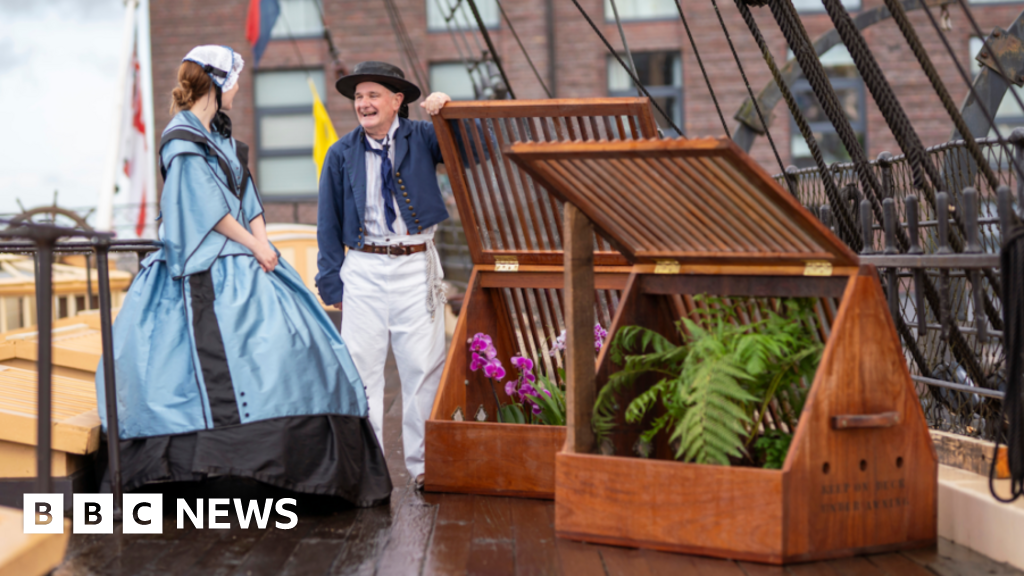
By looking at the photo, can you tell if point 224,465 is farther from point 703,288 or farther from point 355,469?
point 703,288

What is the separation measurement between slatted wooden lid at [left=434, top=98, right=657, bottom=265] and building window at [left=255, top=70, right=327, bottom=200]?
37.0 ft

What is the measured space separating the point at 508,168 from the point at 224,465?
1.32 m

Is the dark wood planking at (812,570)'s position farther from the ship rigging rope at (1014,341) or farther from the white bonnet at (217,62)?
the white bonnet at (217,62)

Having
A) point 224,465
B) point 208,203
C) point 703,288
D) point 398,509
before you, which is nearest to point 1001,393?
point 703,288

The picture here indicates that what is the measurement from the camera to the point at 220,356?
2.72 m

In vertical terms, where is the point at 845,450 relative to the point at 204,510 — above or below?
above

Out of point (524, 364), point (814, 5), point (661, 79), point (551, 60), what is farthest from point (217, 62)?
point (814, 5)

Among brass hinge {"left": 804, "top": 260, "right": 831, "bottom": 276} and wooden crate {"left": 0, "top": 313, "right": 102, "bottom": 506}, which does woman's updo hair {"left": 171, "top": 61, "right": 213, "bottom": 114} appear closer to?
wooden crate {"left": 0, "top": 313, "right": 102, "bottom": 506}

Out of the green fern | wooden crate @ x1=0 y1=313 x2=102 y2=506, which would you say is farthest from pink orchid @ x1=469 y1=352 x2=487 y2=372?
wooden crate @ x1=0 y1=313 x2=102 y2=506

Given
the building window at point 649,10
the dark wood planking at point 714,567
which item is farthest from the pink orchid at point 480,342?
the building window at point 649,10

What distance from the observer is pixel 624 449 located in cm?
253

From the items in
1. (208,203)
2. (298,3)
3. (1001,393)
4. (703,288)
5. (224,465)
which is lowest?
(224,465)

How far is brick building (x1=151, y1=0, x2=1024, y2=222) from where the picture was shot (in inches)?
510

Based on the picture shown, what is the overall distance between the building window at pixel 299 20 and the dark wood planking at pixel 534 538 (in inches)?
486
